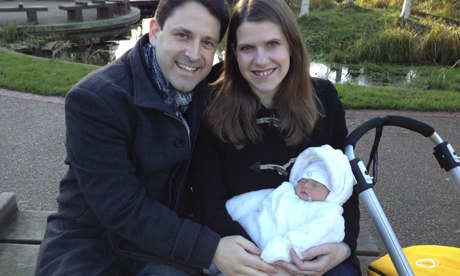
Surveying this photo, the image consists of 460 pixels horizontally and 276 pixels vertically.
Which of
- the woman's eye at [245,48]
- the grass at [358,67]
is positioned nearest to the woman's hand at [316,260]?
the woman's eye at [245,48]

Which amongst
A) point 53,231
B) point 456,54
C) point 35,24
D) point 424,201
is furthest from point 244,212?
point 35,24

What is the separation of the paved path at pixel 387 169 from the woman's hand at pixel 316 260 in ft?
5.11

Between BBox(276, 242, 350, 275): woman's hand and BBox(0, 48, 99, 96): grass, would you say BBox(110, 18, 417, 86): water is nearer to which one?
BBox(0, 48, 99, 96): grass

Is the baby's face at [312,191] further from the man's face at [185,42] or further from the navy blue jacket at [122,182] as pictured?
the man's face at [185,42]

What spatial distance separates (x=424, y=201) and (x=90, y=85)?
122 inches

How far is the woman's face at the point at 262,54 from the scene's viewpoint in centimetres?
209

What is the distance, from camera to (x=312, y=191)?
2020 millimetres

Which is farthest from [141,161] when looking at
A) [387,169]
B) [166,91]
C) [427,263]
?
[387,169]

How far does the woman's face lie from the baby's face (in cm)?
49

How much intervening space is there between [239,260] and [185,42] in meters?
0.94

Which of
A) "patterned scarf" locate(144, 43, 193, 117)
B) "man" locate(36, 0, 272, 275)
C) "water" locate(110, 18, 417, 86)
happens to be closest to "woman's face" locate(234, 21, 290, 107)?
"man" locate(36, 0, 272, 275)

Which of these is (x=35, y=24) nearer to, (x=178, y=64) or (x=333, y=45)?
(x=333, y=45)

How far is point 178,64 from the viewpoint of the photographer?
1958mm

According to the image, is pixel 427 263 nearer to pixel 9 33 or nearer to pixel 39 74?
pixel 39 74
